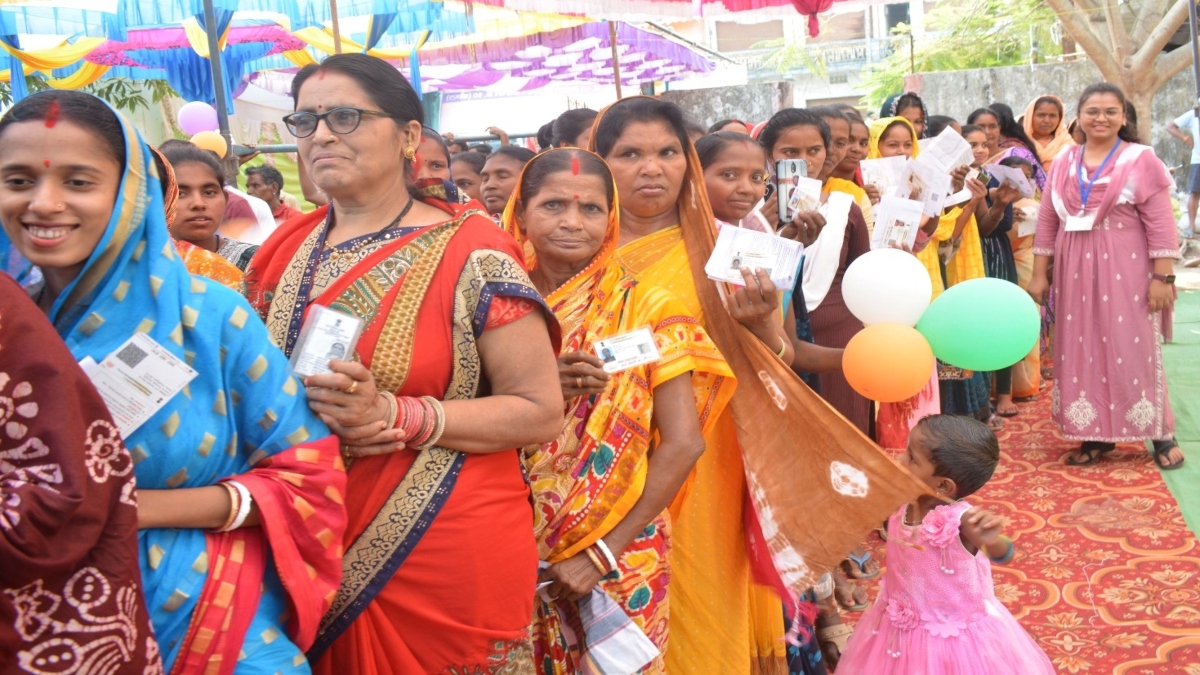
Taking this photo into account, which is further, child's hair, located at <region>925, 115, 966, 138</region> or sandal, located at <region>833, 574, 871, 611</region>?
child's hair, located at <region>925, 115, 966, 138</region>

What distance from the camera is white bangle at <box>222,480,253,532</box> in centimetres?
145

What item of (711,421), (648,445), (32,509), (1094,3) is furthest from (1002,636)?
(1094,3)

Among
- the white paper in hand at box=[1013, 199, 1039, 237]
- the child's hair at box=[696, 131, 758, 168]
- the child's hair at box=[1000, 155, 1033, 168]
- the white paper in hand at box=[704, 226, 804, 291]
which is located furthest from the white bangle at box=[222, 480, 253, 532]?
the white paper in hand at box=[1013, 199, 1039, 237]

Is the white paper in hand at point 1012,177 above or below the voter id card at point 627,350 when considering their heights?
above

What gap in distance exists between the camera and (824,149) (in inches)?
149

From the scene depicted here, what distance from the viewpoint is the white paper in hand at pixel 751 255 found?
2354 mm

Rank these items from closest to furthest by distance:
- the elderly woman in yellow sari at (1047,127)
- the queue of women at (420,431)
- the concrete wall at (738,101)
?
the queue of women at (420,431), the elderly woman in yellow sari at (1047,127), the concrete wall at (738,101)

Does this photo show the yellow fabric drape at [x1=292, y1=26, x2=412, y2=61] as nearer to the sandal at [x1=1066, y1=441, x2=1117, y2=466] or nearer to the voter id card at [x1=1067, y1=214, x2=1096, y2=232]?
the voter id card at [x1=1067, y1=214, x2=1096, y2=232]

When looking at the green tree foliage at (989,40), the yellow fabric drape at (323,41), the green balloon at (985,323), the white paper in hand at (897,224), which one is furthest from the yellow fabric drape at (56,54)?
the green tree foliage at (989,40)

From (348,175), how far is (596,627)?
1072 millimetres

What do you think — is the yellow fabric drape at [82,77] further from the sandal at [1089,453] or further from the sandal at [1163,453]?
the sandal at [1163,453]

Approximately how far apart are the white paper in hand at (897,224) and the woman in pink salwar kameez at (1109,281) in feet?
6.65

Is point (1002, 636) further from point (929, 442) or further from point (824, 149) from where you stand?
point (824, 149)

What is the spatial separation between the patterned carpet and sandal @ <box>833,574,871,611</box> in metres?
0.11
